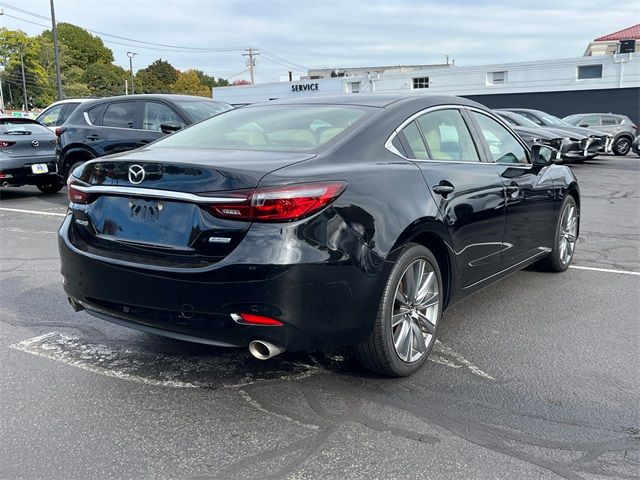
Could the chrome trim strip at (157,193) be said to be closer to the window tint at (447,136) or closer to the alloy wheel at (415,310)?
the alloy wheel at (415,310)

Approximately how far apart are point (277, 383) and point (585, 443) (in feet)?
5.29

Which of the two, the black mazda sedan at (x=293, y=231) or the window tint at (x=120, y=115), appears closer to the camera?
the black mazda sedan at (x=293, y=231)

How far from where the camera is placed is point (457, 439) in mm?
2865

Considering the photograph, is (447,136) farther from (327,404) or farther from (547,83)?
(547,83)

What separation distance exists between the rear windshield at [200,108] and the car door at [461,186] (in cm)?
584

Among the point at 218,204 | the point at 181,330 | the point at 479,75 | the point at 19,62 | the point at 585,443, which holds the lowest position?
the point at 585,443

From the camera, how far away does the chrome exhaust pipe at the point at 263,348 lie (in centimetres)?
298

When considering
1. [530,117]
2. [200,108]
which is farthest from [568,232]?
[530,117]

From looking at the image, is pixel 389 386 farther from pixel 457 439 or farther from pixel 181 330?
A: pixel 181 330

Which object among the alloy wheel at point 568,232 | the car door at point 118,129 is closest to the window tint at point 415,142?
the alloy wheel at point 568,232

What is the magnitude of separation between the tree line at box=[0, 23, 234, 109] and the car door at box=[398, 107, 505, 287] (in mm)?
92382

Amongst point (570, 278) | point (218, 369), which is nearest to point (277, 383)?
point (218, 369)

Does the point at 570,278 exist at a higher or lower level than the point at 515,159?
lower

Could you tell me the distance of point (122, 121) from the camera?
32.6 feet
